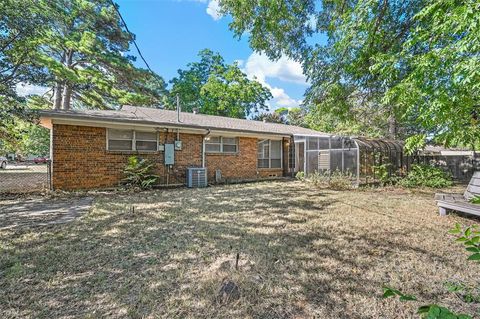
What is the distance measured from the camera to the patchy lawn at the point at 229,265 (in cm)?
255

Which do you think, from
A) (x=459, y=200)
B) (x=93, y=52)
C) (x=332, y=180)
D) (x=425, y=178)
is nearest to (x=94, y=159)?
(x=332, y=180)

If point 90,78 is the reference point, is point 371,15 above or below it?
below

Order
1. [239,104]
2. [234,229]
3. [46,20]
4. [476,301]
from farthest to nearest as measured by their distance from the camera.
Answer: [239,104]
[46,20]
[234,229]
[476,301]

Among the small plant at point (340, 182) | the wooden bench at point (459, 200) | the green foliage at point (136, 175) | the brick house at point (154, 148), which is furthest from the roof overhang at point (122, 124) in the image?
the wooden bench at point (459, 200)

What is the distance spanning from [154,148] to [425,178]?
12.9 meters

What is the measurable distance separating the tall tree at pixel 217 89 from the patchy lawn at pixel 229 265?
879 inches

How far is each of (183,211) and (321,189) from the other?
609 centimetres

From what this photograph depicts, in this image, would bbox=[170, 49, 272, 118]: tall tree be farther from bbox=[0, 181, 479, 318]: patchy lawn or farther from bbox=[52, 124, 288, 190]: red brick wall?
bbox=[0, 181, 479, 318]: patchy lawn

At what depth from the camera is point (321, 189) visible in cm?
998

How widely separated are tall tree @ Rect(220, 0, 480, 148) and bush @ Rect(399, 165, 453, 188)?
510 cm

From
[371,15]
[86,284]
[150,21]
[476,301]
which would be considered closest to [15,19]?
[150,21]

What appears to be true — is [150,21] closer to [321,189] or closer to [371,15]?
[371,15]

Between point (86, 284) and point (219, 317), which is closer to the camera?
point (219, 317)

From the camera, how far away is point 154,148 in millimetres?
10297
